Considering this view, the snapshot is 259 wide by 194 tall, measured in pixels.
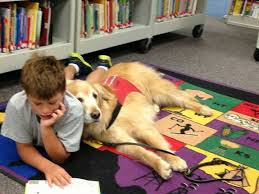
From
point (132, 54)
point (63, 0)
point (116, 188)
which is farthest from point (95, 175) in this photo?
point (132, 54)

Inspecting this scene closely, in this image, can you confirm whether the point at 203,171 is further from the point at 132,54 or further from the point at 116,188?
the point at 132,54

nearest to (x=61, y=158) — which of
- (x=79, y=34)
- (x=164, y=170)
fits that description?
(x=164, y=170)

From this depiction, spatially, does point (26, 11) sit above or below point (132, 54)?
above

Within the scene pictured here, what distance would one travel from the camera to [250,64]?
3.46m

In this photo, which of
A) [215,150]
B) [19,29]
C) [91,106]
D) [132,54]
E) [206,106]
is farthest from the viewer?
[132,54]

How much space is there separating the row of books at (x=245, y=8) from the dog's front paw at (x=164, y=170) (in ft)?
12.2

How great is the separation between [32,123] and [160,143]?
60cm

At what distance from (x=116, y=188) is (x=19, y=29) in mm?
1377

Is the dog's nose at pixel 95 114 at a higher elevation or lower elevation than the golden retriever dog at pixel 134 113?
higher

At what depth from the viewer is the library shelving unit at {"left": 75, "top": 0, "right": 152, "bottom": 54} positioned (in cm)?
284

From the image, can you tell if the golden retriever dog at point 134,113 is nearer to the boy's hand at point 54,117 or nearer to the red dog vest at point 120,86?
the red dog vest at point 120,86

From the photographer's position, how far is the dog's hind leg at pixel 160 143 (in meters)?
1.69

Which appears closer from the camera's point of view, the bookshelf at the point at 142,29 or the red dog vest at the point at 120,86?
the red dog vest at the point at 120,86

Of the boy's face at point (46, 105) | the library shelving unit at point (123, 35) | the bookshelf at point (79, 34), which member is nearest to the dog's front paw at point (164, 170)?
the boy's face at point (46, 105)
